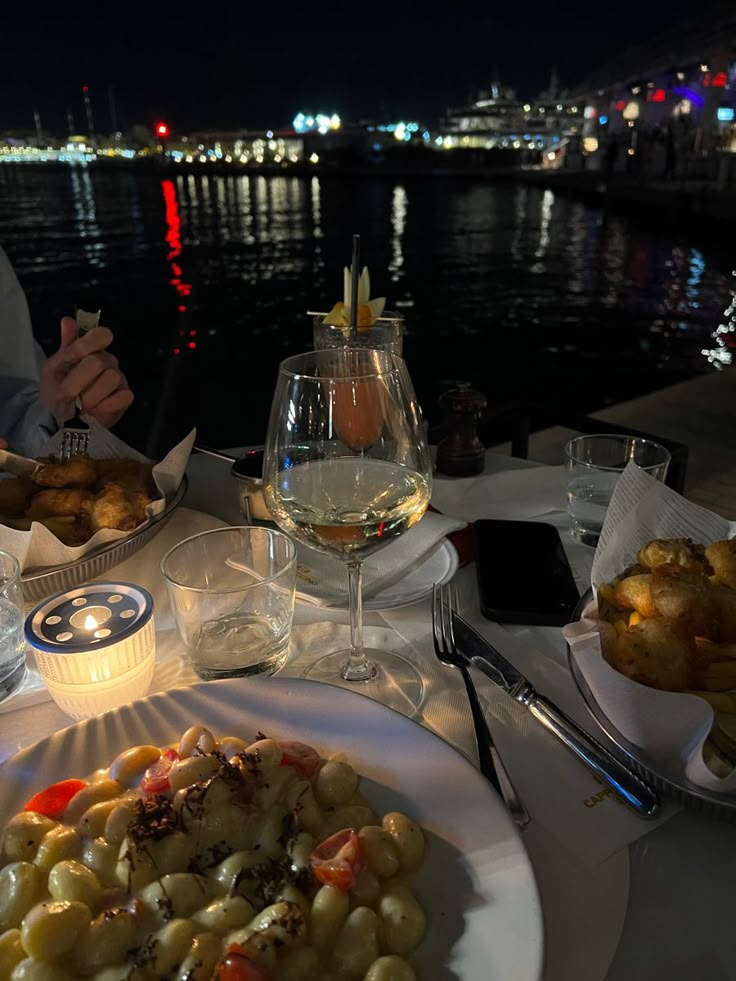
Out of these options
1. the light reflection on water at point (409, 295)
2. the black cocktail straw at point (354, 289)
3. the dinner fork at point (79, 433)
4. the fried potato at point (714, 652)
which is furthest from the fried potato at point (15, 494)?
the light reflection on water at point (409, 295)

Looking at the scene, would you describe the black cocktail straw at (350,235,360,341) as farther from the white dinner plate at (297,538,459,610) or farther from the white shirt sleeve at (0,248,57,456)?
the white shirt sleeve at (0,248,57,456)

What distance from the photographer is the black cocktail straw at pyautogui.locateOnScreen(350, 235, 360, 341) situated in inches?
57.9

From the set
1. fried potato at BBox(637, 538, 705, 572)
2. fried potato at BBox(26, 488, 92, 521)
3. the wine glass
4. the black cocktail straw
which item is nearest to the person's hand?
fried potato at BBox(26, 488, 92, 521)

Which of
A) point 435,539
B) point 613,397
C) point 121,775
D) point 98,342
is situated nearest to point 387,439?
point 435,539

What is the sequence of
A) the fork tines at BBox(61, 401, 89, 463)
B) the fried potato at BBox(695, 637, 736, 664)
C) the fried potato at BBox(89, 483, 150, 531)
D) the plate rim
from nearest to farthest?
the plate rim → the fried potato at BBox(695, 637, 736, 664) → the fried potato at BBox(89, 483, 150, 531) → the fork tines at BBox(61, 401, 89, 463)

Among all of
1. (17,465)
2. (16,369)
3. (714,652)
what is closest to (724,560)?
(714,652)

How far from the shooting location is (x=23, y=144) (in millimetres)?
77750

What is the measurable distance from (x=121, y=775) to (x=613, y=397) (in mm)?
8512

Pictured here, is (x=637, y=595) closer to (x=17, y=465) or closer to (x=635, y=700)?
(x=635, y=700)

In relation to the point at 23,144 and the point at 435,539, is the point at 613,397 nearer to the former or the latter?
the point at 435,539

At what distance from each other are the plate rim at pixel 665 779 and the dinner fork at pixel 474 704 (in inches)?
5.1

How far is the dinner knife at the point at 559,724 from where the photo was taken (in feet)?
2.52

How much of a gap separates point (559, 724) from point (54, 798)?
0.57m

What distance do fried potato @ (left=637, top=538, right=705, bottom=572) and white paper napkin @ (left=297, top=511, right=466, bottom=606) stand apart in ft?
1.10
